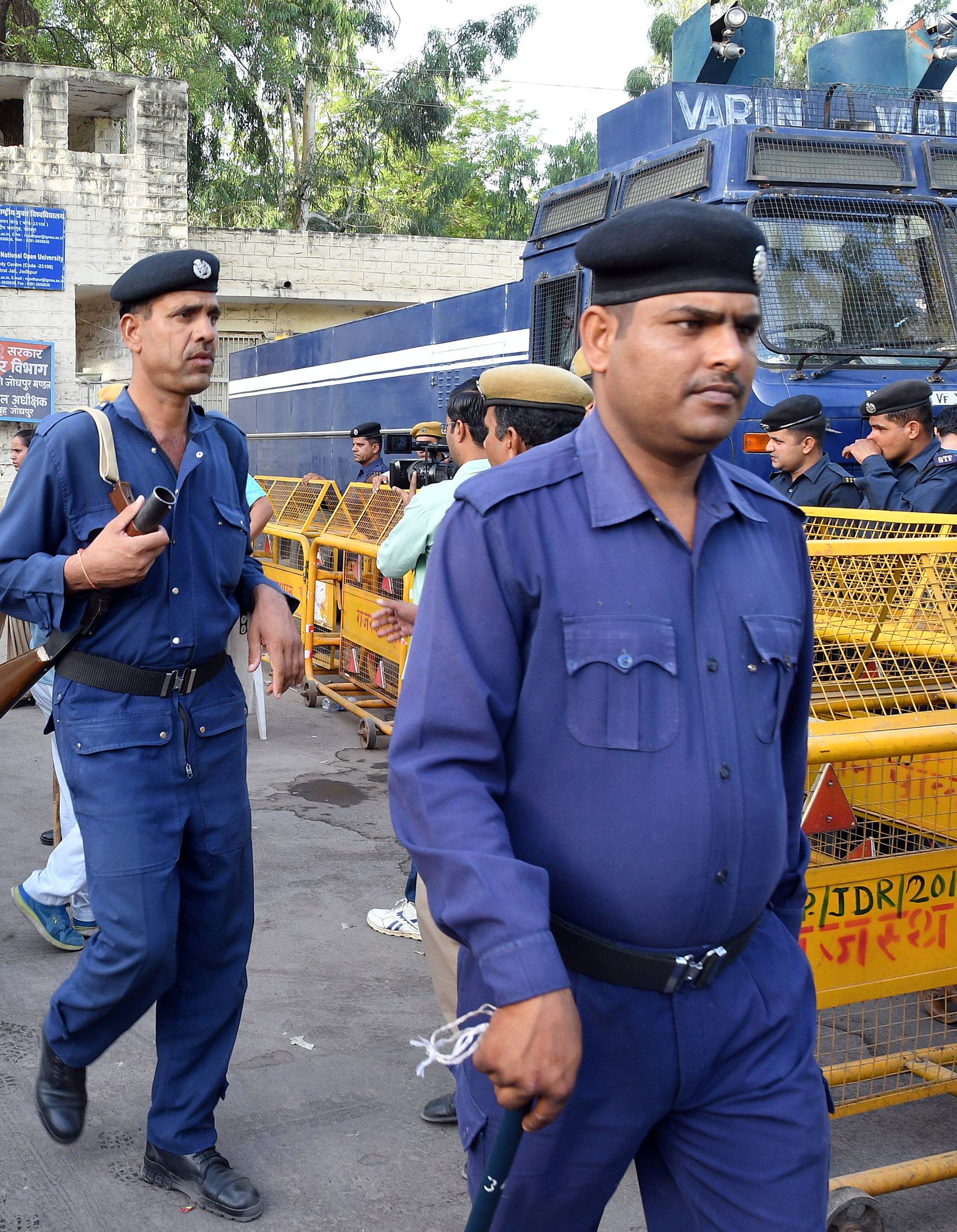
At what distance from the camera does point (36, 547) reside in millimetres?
3158

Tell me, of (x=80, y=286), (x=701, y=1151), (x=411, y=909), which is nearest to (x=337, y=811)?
(x=411, y=909)

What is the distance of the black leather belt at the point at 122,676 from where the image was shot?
311cm

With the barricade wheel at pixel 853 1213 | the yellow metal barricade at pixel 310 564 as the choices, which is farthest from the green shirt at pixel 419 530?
the yellow metal barricade at pixel 310 564

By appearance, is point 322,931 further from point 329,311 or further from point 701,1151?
point 329,311

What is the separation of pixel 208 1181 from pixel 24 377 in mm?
17714

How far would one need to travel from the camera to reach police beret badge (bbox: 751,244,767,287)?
1.92m

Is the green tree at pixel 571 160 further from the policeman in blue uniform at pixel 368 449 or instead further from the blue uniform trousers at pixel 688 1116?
the blue uniform trousers at pixel 688 1116

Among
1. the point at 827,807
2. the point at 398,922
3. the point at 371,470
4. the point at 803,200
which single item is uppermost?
the point at 803,200

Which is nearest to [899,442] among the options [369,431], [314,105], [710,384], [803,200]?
[803,200]

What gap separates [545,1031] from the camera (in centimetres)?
167

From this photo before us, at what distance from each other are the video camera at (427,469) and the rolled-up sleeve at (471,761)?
493 cm

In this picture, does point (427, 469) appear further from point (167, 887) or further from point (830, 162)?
point (167, 887)

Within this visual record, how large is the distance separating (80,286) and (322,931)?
54.1ft

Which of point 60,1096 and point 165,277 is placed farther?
point 60,1096
